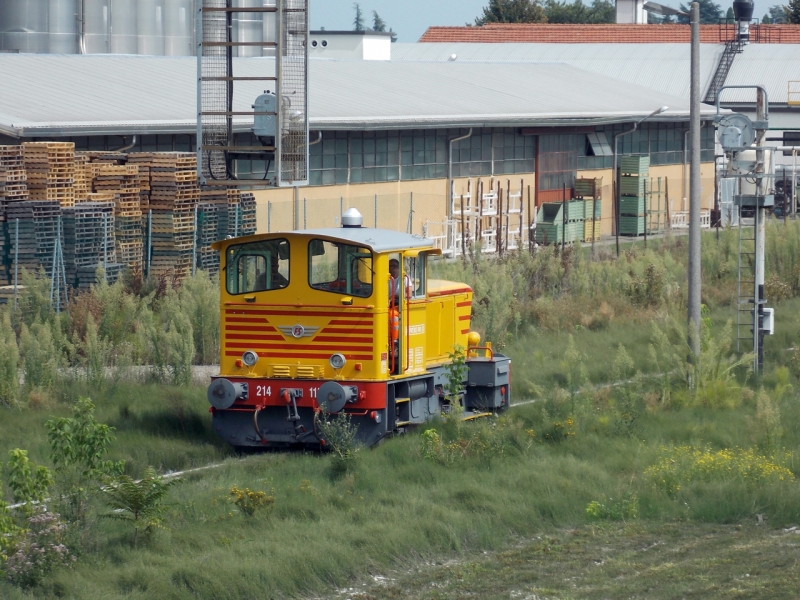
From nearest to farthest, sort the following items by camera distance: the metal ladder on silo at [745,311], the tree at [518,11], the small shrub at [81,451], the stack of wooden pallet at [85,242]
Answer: the small shrub at [81,451], the metal ladder on silo at [745,311], the stack of wooden pallet at [85,242], the tree at [518,11]

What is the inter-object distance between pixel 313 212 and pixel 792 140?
3249cm

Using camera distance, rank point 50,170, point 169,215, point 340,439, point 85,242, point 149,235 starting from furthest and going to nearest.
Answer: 1. point 169,215
2. point 149,235
3. point 85,242
4. point 50,170
5. point 340,439

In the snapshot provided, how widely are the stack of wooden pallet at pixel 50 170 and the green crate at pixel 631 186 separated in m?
26.2

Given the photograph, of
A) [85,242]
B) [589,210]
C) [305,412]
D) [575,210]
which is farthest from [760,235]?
[589,210]

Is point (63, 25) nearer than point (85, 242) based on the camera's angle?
No

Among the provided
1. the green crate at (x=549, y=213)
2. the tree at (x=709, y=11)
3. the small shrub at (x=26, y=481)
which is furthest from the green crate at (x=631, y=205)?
the tree at (x=709, y=11)

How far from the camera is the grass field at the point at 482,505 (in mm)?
9586

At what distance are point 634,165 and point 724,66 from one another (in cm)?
1992

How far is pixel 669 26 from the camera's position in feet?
241

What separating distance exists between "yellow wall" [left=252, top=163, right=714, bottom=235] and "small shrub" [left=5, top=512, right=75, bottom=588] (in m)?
17.4

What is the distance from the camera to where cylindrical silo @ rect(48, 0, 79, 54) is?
40250 millimetres

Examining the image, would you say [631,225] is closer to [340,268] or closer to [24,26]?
[24,26]

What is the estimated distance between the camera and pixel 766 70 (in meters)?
61.9

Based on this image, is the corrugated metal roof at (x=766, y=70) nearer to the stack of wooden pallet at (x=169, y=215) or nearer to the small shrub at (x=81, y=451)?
the stack of wooden pallet at (x=169, y=215)
